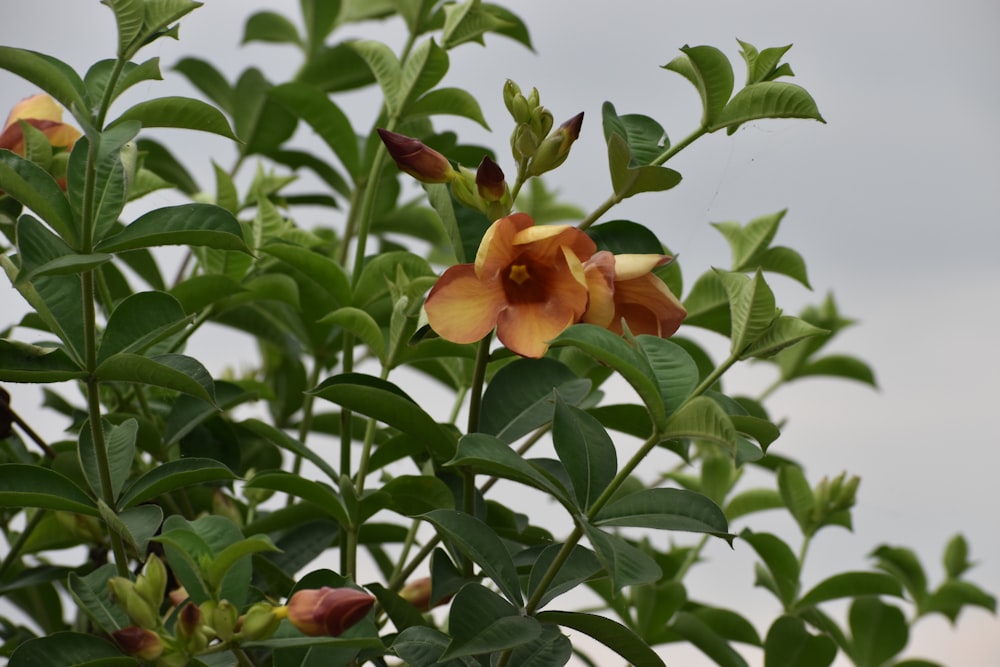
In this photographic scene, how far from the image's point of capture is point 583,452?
84 centimetres

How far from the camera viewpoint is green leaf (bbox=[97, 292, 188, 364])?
94 cm

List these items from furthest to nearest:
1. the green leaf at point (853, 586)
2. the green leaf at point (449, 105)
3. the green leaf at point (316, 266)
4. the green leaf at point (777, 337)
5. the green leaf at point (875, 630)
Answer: the green leaf at point (875, 630)
the green leaf at point (853, 586)
the green leaf at point (449, 105)
the green leaf at point (316, 266)
the green leaf at point (777, 337)

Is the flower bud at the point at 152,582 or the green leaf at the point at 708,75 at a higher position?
the green leaf at the point at 708,75

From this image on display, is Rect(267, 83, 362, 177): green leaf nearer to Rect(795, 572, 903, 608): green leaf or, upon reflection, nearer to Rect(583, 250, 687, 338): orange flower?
Rect(583, 250, 687, 338): orange flower

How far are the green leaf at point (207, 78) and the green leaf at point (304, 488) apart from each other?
0.90 m

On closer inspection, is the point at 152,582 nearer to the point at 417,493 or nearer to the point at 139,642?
the point at 139,642

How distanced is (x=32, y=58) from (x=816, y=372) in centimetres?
135

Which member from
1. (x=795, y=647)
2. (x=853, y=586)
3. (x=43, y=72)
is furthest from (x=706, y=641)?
(x=43, y=72)

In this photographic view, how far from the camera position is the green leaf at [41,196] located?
0.85 m

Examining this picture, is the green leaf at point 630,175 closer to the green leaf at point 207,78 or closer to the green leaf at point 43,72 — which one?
the green leaf at point 43,72

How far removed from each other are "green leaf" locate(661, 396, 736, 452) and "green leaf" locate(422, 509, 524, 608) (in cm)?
16

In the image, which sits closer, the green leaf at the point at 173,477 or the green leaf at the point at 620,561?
the green leaf at the point at 620,561

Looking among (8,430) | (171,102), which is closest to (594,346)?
(171,102)

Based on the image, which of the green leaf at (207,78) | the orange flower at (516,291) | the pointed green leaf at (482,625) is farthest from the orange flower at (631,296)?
the green leaf at (207,78)
